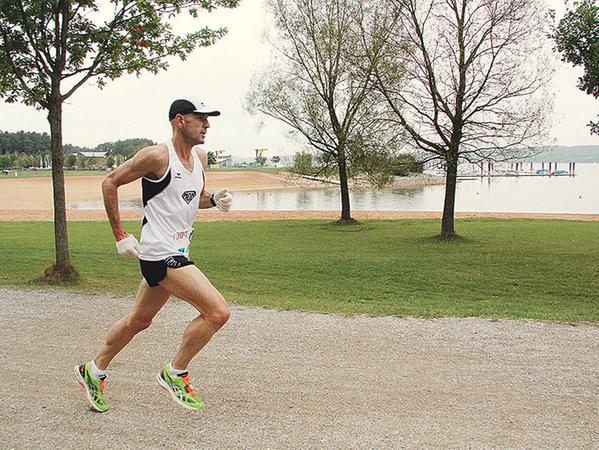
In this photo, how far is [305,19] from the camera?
1077 inches

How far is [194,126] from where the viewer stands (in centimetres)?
443

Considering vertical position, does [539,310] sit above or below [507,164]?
below

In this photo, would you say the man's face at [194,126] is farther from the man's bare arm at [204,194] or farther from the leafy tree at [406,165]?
the leafy tree at [406,165]

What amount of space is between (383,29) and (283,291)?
519 inches

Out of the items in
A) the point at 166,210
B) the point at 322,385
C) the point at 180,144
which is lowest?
the point at 322,385

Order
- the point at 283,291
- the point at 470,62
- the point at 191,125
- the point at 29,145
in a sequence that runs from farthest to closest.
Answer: the point at 29,145 → the point at 470,62 → the point at 283,291 → the point at 191,125

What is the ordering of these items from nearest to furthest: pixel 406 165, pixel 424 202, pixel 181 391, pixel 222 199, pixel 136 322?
pixel 181 391 → pixel 136 322 → pixel 222 199 → pixel 406 165 → pixel 424 202

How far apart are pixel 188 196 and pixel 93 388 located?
5.44 ft

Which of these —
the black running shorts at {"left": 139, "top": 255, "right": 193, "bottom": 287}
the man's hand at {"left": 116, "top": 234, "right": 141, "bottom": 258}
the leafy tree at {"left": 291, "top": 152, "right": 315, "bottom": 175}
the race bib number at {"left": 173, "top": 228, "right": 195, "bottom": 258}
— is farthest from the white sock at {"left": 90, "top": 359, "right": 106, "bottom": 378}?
the leafy tree at {"left": 291, "top": 152, "right": 315, "bottom": 175}

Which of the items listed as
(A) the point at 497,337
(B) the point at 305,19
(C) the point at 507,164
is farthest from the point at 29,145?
(A) the point at 497,337

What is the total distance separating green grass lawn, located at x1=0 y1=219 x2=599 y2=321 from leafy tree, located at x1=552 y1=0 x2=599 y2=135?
373 centimetres

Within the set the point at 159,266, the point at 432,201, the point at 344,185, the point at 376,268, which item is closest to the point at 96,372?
the point at 159,266

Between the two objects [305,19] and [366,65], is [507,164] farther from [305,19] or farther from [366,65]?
[305,19]

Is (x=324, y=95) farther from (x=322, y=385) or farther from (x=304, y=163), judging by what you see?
(x=322, y=385)
